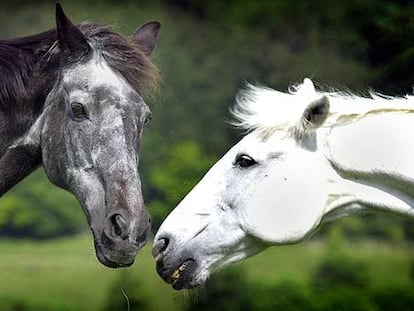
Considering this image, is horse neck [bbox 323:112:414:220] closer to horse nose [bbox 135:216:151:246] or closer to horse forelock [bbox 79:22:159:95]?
horse nose [bbox 135:216:151:246]

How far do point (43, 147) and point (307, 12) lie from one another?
6531 mm

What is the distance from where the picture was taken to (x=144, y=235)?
3072mm

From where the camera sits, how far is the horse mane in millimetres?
3262

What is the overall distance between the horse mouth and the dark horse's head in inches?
6.6

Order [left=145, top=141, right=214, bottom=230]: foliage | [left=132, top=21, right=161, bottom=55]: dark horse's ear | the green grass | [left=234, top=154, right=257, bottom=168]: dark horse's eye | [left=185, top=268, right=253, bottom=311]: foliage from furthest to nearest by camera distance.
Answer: the green grass → [left=185, top=268, right=253, bottom=311]: foliage → [left=145, top=141, right=214, bottom=230]: foliage → [left=132, top=21, right=161, bottom=55]: dark horse's ear → [left=234, top=154, right=257, bottom=168]: dark horse's eye

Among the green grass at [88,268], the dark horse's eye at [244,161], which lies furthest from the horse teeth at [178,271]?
the green grass at [88,268]

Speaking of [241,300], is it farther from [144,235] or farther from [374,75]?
[144,235]

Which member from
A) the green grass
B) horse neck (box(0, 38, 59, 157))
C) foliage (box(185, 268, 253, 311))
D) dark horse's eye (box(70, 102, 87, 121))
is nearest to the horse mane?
→ horse neck (box(0, 38, 59, 157))

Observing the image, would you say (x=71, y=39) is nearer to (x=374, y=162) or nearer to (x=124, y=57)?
(x=124, y=57)

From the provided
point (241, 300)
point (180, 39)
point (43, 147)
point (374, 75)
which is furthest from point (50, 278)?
point (43, 147)

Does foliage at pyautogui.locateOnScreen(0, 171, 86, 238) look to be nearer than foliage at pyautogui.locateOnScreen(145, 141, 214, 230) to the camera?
No

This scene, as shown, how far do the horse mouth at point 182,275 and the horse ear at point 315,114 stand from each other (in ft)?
2.00

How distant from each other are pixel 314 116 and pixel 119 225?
2.43 feet

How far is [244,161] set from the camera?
3.13m
